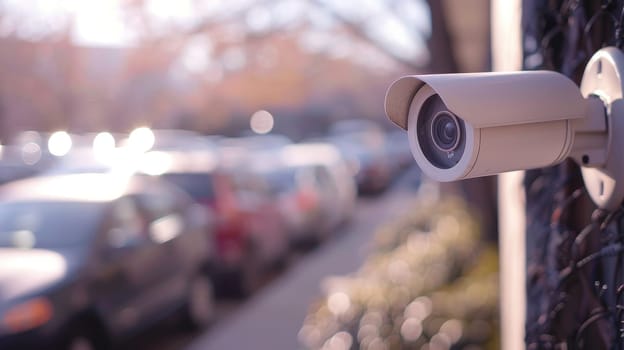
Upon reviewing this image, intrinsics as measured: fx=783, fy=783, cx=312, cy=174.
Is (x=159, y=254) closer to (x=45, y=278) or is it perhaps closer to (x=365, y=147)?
(x=45, y=278)

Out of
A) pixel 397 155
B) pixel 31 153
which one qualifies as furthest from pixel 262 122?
pixel 31 153

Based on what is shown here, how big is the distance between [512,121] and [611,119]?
30cm

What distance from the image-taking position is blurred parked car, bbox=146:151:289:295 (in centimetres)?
941

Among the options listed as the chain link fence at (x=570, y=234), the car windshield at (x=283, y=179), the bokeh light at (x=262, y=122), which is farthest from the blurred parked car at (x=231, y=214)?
the bokeh light at (x=262, y=122)

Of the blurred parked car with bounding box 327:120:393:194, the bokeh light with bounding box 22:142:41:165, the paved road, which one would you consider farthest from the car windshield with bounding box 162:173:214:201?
the blurred parked car with bounding box 327:120:393:194

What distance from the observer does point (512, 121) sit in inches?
57.6

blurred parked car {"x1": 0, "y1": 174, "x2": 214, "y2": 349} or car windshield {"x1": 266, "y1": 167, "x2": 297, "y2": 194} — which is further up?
car windshield {"x1": 266, "y1": 167, "x2": 297, "y2": 194}

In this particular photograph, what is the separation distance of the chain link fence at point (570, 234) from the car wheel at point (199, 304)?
5.90 meters

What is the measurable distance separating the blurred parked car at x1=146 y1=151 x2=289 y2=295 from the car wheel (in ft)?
2.24

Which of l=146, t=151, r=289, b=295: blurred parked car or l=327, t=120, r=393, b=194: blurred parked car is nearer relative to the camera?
l=146, t=151, r=289, b=295: blurred parked car

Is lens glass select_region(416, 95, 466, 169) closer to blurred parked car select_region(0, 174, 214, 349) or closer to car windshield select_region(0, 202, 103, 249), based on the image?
blurred parked car select_region(0, 174, 214, 349)

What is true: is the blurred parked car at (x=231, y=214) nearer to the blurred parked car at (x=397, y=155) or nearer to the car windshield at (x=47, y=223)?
the car windshield at (x=47, y=223)

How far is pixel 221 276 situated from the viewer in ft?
30.9

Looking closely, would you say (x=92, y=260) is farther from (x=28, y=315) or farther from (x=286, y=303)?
(x=286, y=303)
